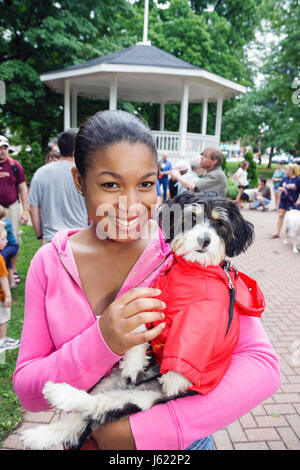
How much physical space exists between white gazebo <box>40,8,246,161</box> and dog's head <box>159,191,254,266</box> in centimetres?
1389

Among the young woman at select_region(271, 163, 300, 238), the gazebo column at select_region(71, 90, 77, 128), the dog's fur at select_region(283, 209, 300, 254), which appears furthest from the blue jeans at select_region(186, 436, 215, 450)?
the gazebo column at select_region(71, 90, 77, 128)

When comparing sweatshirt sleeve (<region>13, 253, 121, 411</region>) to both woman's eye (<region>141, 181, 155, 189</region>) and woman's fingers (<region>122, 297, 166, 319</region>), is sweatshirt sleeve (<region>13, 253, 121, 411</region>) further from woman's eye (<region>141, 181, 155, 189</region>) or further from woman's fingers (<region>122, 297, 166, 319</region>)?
woman's eye (<region>141, 181, 155, 189</region>)

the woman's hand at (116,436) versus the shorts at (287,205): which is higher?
the woman's hand at (116,436)

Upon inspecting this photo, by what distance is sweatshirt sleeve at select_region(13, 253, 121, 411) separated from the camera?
105 centimetres

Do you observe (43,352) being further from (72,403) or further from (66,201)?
(66,201)

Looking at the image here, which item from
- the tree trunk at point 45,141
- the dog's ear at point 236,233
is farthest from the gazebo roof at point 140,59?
the dog's ear at point 236,233

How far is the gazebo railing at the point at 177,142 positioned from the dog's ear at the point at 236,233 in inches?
564

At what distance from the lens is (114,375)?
141cm

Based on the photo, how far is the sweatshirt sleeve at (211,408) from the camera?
41.5 inches

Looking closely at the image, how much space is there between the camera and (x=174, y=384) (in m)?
1.29

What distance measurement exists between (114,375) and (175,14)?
28.6 meters

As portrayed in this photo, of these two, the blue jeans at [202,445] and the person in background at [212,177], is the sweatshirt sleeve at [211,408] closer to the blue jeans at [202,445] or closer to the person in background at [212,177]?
the blue jeans at [202,445]

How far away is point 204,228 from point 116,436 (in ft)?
3.33

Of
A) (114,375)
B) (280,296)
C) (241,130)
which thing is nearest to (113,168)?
(114,375)
